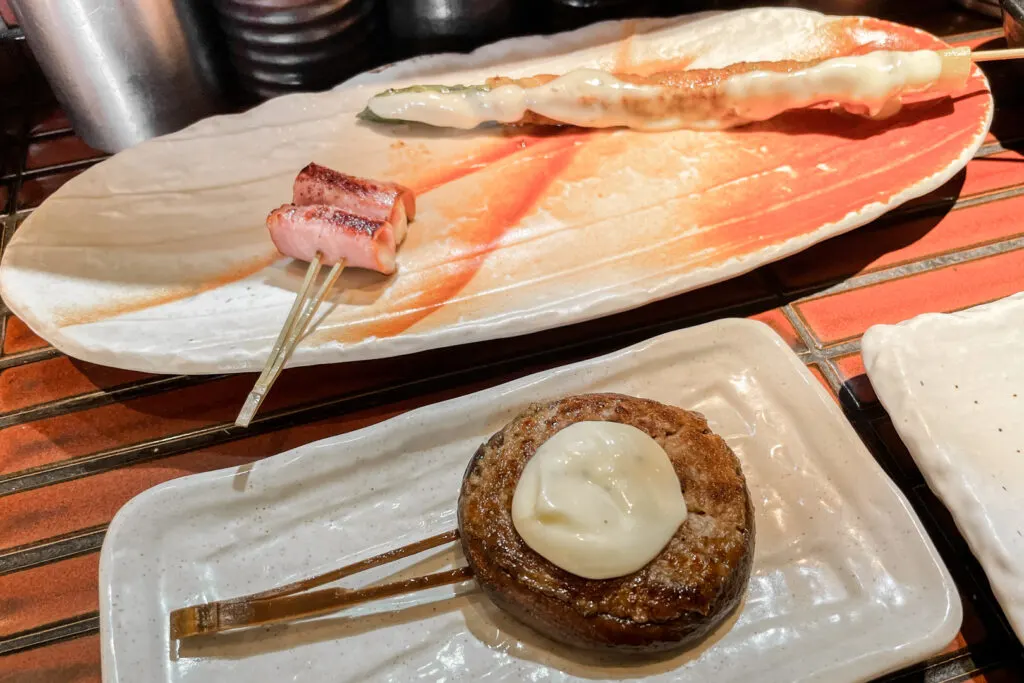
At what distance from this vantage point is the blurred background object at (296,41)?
10.5 ft

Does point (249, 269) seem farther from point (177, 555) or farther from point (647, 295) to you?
point (647, 295)

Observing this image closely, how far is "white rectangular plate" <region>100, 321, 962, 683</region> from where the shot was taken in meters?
1.70

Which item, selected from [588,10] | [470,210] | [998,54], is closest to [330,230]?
[470,210]

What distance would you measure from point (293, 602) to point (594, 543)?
2.66 ft

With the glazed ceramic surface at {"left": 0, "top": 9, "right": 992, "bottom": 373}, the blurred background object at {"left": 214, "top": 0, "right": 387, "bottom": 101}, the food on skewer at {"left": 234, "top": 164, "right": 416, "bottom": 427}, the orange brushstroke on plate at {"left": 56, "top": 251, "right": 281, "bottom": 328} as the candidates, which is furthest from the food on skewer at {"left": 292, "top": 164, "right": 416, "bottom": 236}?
the blurred background object at {"left": 214, "top": 0, "right": 387, "bottom": 101}

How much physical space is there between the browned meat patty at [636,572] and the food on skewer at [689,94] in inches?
61.1

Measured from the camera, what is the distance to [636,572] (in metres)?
1.65

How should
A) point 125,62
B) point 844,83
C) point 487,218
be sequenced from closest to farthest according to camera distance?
point 487,218
point 844,83
point 125,62

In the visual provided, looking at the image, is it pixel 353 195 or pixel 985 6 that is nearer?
pixel 353 195

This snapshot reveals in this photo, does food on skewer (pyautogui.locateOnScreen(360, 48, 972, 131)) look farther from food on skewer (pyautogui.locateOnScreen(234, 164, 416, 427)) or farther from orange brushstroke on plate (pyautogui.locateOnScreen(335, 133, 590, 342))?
food on skewer (pyautogui.locateOnScreen(234, 164, 416, 427))

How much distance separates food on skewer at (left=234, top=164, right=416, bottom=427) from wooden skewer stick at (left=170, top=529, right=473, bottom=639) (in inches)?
23.5

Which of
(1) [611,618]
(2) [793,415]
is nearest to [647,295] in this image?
(2) [793,415]

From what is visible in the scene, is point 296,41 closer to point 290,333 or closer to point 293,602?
point 290,333

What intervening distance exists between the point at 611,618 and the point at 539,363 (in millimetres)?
1041
